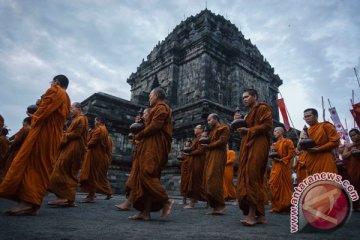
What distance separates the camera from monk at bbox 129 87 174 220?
4.10 metres

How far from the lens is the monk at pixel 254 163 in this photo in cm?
404

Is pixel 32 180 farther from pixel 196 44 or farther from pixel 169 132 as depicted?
pixel 196 44

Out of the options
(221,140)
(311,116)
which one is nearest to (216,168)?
(221,140)

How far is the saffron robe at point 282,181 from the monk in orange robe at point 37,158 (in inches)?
184

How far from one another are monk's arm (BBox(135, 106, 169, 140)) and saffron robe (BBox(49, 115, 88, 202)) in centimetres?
185

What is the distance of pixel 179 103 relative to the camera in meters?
20.8

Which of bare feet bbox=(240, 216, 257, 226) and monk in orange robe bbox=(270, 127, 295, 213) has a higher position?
monk in orange robe bbox=(270, 127, 295, 213)

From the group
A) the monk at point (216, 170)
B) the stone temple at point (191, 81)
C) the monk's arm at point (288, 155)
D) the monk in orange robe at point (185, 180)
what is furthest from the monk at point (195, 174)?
the stone temple at point (191, 81)

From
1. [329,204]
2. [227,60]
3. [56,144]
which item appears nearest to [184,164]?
[56,144]

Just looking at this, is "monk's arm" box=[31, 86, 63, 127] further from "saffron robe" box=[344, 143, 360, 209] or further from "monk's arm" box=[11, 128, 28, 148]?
"saffron robe" box=[344, 143, 360, 209]

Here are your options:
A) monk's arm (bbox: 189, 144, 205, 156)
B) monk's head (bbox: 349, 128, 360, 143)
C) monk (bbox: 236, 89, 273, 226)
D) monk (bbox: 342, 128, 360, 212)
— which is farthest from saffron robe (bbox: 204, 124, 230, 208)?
monk's head (bbox: 349, 128, 360, 143)

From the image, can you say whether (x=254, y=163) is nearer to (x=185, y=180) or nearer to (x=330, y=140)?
(x=330, y=140)

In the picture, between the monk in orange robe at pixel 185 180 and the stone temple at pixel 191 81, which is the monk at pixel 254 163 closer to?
the monk in orange robe at pixel 185 180

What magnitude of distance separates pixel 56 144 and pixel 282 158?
4.87 meters
